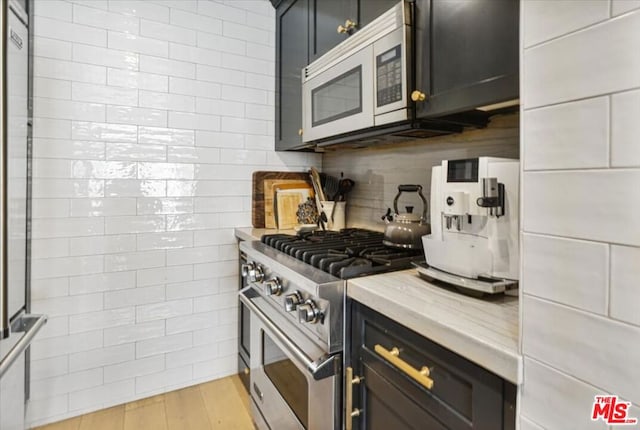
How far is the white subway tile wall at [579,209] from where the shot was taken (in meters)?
0.44

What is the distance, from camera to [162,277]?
1.99 meters

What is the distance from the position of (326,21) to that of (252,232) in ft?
3.83

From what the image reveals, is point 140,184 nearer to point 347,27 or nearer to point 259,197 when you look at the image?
point 259,197

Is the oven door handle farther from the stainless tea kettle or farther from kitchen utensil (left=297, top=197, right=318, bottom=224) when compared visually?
kitchen utensil (left=297, top=197, right=318, bottom=224)

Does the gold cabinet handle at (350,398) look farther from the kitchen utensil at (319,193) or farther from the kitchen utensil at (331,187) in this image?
the kitchen utensil at (331,187)

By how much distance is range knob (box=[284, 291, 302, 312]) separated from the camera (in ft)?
3.85

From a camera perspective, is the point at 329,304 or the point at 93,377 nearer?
the point at 329,304

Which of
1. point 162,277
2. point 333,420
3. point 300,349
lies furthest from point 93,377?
point 333,420

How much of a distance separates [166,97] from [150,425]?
1762 mm

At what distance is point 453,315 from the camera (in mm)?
744

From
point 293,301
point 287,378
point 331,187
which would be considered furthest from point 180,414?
point 331,187

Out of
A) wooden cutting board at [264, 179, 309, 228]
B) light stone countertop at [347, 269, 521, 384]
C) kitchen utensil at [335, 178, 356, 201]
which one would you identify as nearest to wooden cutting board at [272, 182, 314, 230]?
wooden cutting board at [264, 179, 309, 228]

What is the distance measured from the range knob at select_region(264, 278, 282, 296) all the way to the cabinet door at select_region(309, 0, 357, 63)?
111cm

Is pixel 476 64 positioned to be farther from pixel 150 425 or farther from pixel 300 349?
pixel 150 425
